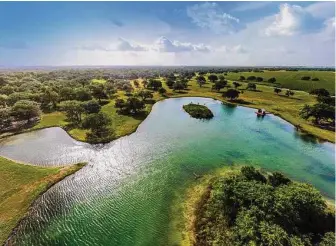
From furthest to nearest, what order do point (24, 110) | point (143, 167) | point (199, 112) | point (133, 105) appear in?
point (199, 112) → point (133, 105) → point (24, 110) → point (143, 167)

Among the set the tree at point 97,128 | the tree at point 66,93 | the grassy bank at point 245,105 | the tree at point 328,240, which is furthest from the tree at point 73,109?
the tree at point 328,240

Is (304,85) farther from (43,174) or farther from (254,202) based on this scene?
(43,174)

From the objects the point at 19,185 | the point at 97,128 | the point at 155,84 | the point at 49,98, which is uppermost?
the point at 155,84

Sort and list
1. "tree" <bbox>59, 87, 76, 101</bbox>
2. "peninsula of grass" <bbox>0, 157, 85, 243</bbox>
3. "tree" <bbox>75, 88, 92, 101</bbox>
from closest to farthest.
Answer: "peninsula of grass" <bbox>0, 157, 85, 243</bbox> → "tree" <bbox>75, 88, 92, 101</bbox> → "tree" <bbox>59, 87, 76, 101</bbox>

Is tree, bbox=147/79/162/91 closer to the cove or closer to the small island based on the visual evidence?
the small island

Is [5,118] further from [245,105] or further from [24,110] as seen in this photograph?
[245,105]

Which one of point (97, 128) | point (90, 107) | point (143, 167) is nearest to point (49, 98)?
point (90, 107)

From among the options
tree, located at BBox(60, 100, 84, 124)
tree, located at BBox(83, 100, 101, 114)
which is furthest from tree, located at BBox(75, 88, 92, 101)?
tree, located at BBox(83, 100, 101, 114)
